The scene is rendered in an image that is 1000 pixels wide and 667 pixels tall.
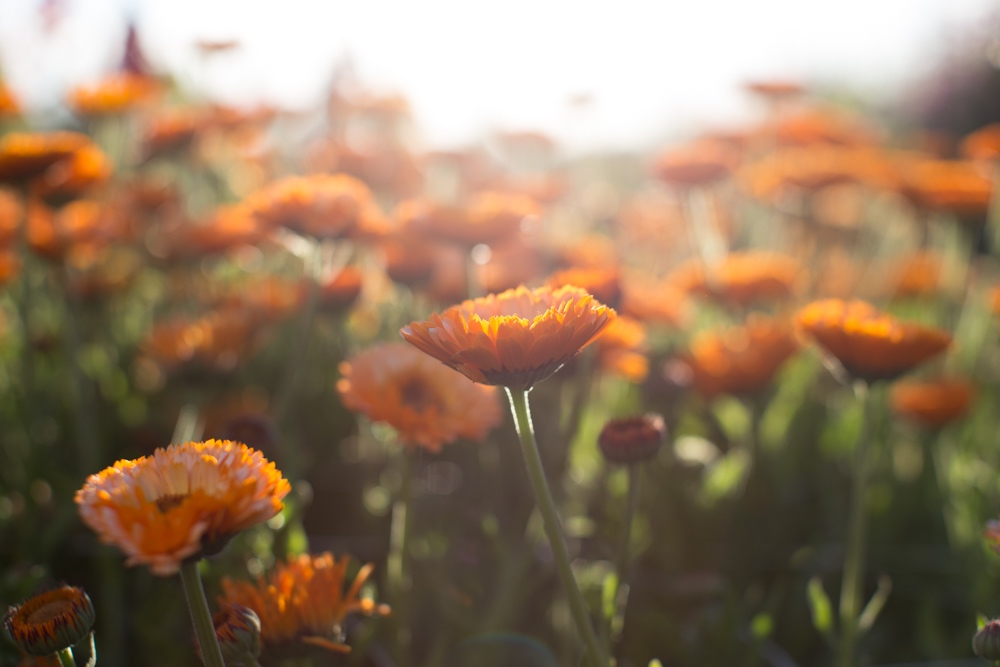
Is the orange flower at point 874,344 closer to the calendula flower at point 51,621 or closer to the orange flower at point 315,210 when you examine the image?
the orange flower at point 315,210

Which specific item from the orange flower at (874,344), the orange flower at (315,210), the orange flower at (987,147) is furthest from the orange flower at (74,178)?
the orange flower at (987,147)

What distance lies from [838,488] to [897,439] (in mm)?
625

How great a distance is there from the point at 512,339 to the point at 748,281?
6.04 ft

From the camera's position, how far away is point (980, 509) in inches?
79.4

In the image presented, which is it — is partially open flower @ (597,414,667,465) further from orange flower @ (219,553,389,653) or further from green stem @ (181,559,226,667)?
green stem @ (181,559,226,667)

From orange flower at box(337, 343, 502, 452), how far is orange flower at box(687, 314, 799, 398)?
815 mm

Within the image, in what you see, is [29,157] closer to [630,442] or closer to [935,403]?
[630,442]

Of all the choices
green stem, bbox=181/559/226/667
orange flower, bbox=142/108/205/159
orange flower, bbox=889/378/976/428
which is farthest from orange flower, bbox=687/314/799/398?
orange flower, bbox=142/108/205/159

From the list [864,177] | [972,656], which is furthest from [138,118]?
[972,656]

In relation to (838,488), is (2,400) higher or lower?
higher

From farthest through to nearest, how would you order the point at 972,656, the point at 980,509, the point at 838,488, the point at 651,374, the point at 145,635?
the point at 838,488 → the point at 651,374 → the point at 980,509 → the point at 972,656 → the point at 145,635

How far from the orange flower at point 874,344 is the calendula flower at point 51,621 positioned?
1.20m

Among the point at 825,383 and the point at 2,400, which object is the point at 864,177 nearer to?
the point at 825,383

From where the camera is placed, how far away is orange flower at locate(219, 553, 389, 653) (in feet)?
3.31
